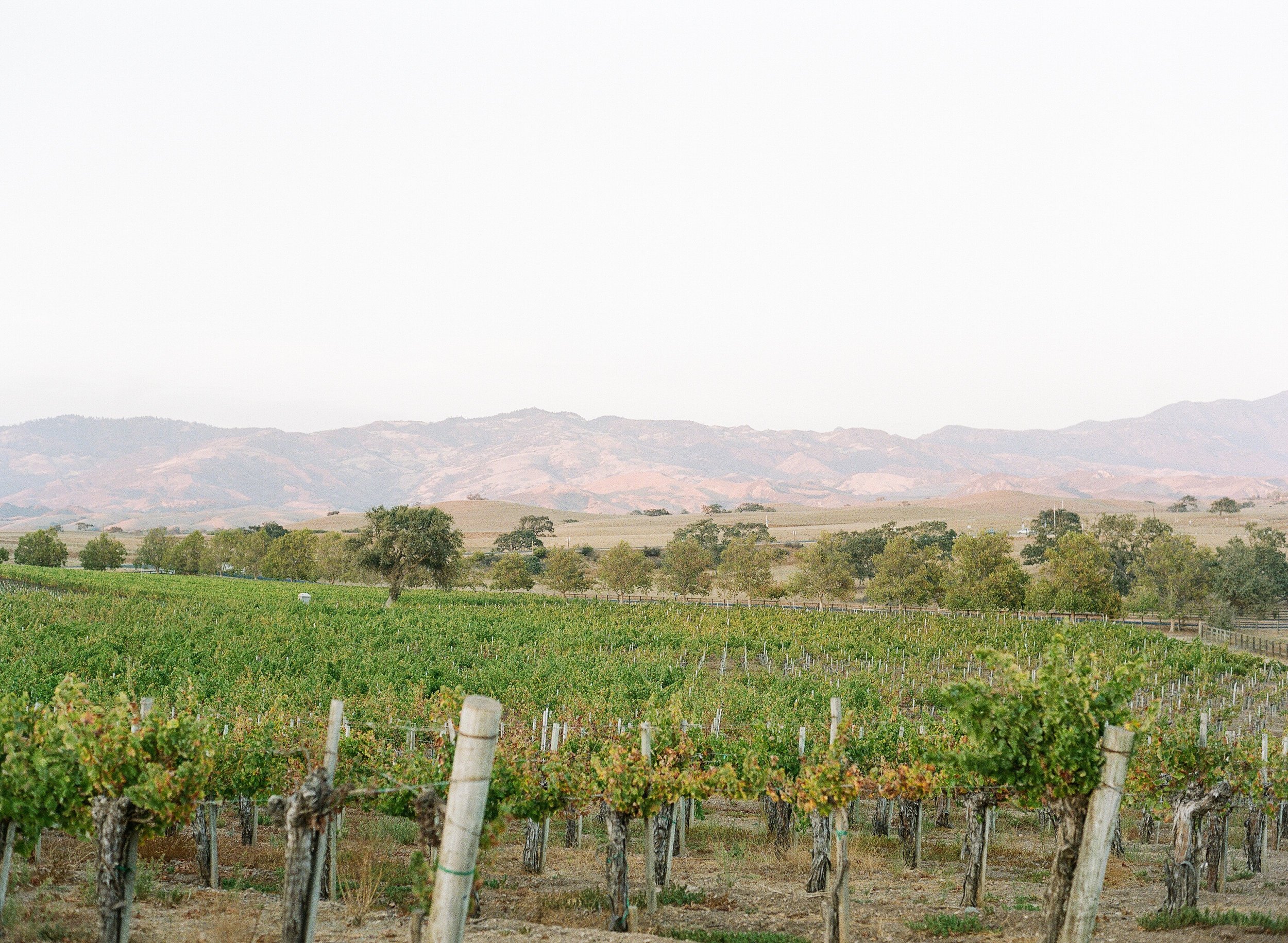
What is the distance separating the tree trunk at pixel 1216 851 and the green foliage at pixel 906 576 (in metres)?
59.0

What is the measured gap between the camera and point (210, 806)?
496 inches

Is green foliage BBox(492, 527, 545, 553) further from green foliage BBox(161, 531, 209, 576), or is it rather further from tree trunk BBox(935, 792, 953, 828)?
tree trunk BBox(935, 792, 953, 828)

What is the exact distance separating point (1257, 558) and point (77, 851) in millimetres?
82767

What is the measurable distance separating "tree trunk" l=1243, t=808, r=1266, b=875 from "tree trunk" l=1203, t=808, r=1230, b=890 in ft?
7.00

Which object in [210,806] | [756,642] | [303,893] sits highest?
[303,893]

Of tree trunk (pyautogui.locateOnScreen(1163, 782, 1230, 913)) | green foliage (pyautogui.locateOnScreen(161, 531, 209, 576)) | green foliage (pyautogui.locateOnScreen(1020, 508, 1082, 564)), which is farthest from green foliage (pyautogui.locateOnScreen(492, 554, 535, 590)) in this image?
tree trunk (pyautogui.locateOnScreen(1163, 782, 1230, 913))

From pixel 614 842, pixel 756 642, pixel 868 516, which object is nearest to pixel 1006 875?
pixel 614 842

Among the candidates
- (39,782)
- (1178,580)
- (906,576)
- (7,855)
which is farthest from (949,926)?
(906,576)

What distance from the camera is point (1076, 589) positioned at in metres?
63.6

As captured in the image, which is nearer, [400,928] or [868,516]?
[400,928]

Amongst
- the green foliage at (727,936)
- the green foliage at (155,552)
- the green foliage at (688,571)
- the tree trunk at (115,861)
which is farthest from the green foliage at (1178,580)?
the green foliage at (155,552)

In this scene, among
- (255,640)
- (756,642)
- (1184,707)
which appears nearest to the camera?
(1184,707)

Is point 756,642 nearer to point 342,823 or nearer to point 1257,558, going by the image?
point 342,823

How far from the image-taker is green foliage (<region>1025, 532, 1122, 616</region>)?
62.5 m
